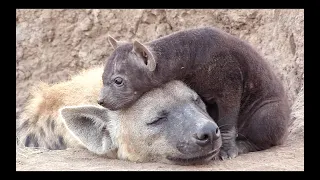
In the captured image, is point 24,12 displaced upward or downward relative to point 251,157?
upward

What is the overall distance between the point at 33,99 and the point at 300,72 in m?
2.86

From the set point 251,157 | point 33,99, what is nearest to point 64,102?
point 33,99

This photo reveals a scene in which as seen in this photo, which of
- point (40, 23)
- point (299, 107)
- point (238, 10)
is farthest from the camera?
point (40, 23)

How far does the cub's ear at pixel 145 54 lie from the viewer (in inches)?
182

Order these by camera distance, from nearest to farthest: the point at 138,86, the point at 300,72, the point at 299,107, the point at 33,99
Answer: the point at 138,86
the point at 33,99
the point at 299,107
the point at 300,72

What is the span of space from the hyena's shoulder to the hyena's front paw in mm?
1164

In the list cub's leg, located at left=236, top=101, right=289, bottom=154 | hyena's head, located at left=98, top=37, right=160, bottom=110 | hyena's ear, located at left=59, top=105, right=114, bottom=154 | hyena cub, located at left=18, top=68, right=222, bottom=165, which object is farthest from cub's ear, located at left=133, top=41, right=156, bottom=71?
cub's leg, located at left=236, top=101, right=289, bottom=154

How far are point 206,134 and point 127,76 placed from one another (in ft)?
2.45

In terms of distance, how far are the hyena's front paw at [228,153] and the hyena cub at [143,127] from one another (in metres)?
0.26

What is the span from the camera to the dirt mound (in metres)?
6.80

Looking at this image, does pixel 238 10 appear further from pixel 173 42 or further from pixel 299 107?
pixel 173 42

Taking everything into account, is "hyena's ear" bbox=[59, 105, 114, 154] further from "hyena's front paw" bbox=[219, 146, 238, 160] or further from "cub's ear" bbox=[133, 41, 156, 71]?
"hyena's front paw" bbox=[219, 146, 238, 160]

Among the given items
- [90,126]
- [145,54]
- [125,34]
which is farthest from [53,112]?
[125,34]

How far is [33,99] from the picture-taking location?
577 centimetres
